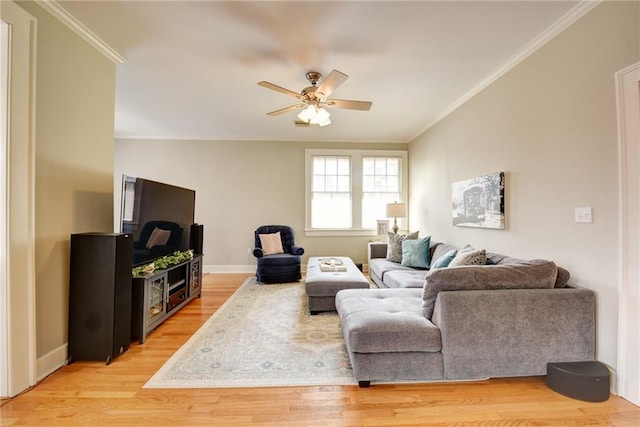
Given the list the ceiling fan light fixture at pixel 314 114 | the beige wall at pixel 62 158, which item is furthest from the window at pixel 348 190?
the beige wall at pixel 62 158

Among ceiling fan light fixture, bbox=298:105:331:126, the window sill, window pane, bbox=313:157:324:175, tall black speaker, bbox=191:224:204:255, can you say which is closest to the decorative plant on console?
tall black speaker, bbox=191:224:204:255

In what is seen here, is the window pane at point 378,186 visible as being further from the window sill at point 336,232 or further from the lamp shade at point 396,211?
the lamp shade at point 396,211

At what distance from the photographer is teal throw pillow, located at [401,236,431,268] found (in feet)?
12.6

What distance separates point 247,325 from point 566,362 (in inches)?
107

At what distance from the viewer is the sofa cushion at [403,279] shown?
2965mm

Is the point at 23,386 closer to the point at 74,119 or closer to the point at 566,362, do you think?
the point at 74,119

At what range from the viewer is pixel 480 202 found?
10.4 ft

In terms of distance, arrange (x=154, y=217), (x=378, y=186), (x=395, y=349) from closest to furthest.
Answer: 1. (x=395, y=349)
2. (x=154, y=217)
3. (x=378, y=186)

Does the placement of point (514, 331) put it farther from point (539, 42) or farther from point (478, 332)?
point (539, 42)

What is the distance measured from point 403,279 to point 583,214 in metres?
1.69

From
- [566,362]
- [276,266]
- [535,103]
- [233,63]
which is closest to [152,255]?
[276,266]

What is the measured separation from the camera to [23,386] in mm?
1804

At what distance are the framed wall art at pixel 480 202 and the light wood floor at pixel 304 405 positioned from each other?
62.2 inches

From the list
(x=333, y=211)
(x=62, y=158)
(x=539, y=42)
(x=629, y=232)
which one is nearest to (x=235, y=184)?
(x=333, y=211)
